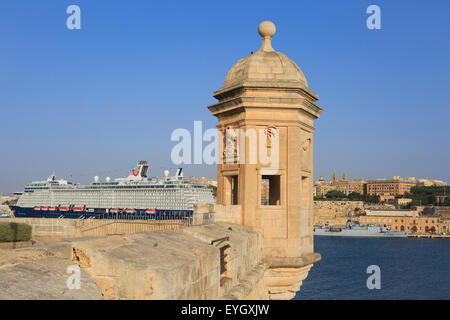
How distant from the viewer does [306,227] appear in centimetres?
944

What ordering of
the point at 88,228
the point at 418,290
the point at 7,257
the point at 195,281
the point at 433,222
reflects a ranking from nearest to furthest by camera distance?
1. the point at 195,281
2. the point at 7,257
3. the point at 88,228
4. the point at 418,290
5. the point at 433,222

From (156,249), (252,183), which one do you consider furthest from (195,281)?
(252,183)

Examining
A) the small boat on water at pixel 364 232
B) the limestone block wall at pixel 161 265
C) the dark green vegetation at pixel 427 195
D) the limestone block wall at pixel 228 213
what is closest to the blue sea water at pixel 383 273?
the small boat on water at pixel 364 232

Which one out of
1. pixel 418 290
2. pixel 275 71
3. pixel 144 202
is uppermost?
pixel 275 71

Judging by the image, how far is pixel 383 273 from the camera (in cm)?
5884

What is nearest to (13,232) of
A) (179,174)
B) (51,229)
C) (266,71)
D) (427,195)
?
(51,229)

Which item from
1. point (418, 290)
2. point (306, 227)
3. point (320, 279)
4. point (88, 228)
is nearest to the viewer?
point (306, 227)

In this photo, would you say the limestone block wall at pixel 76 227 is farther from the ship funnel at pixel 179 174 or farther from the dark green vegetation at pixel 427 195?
the dark green vegetation at pixel 427 195

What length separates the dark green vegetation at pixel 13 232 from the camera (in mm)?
11986

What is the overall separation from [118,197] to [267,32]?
337 ft

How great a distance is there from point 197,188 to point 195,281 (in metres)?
101

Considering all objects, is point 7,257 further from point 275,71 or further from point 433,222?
point 433,222

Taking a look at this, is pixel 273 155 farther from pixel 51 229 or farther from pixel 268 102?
pixel 51 229

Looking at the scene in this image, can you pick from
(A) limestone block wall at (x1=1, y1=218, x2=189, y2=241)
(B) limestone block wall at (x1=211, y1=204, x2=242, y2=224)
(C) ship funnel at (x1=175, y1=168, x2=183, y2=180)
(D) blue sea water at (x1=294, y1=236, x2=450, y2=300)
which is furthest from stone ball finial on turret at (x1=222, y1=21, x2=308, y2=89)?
(C) ship funnel at (x1=175, y1=168, x2=183, y2=180)
